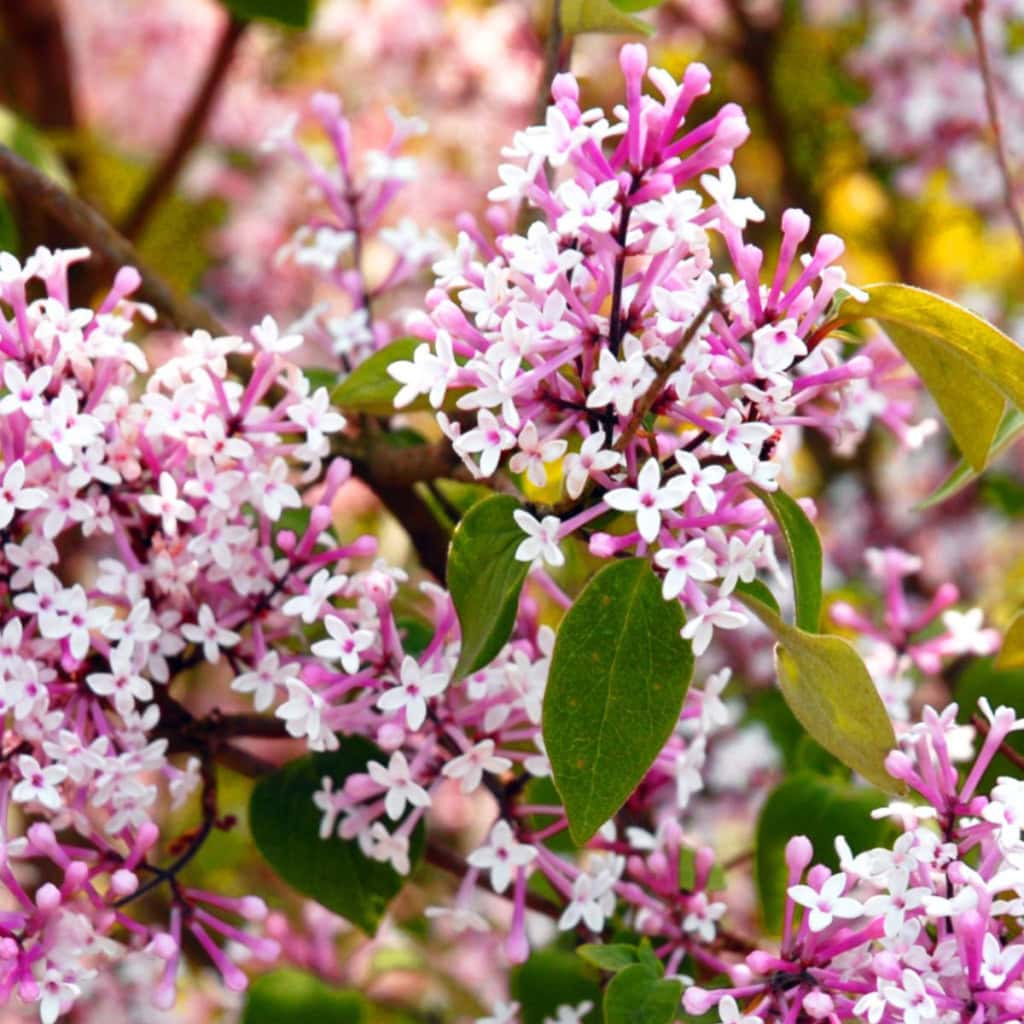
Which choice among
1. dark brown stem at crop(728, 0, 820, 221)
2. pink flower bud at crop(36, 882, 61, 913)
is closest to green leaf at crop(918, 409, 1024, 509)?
pink flower bud at crop(36, 882, 61, 913)

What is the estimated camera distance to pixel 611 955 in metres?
1.08

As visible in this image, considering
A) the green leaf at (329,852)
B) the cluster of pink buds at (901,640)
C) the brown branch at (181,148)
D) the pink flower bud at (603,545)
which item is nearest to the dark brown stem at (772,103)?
the brown branch at (181,148)

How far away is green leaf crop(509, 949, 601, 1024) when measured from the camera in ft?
4.55

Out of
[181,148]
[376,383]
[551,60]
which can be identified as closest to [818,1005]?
[376,383]

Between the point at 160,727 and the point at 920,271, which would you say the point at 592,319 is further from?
the point at 920,271

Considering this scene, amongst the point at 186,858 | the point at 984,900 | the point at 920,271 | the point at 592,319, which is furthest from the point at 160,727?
the point at 920,271

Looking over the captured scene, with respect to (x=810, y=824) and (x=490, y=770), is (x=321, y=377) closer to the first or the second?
(x=490, y=770)

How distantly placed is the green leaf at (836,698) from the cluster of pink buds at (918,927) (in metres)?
0.02

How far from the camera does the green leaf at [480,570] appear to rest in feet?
3.28

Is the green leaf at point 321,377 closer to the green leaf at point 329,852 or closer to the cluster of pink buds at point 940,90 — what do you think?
the green leaf at point 329,852

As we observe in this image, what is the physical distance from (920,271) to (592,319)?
230 cm

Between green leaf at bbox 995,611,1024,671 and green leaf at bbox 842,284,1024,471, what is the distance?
219mm

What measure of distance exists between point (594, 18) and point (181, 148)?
1357 mm

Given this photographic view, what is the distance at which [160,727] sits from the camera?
1.21 metres
